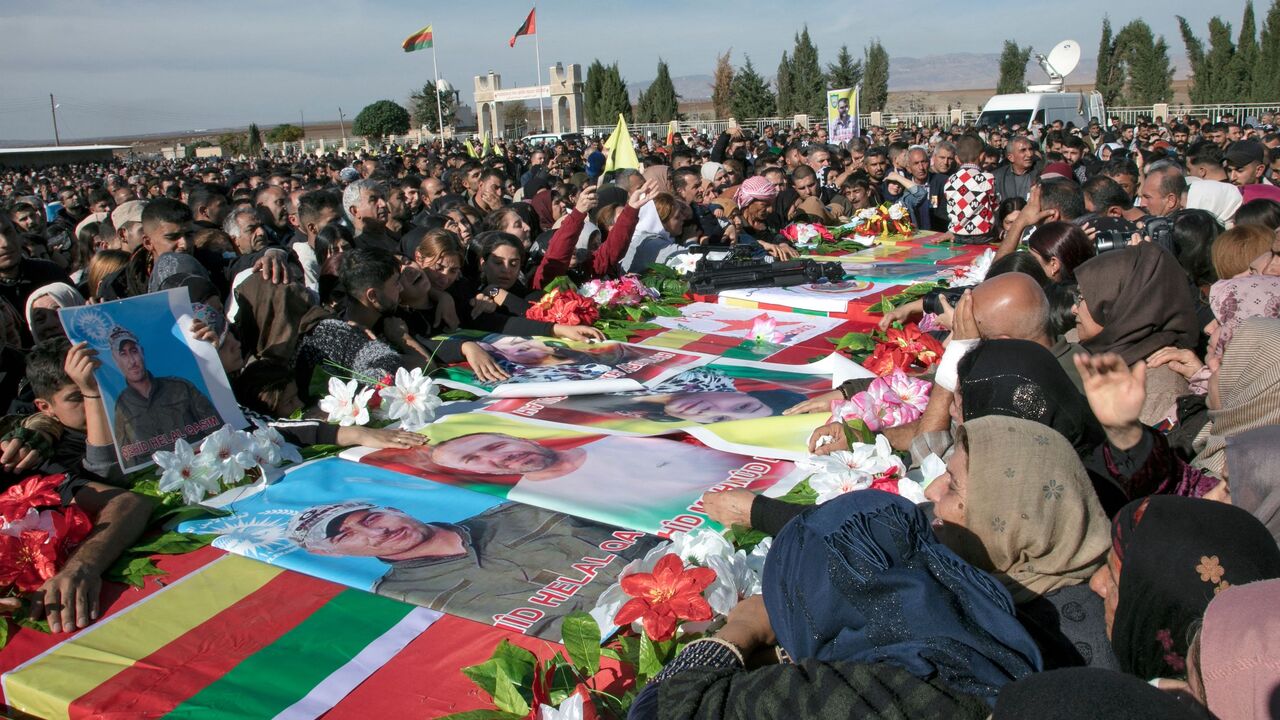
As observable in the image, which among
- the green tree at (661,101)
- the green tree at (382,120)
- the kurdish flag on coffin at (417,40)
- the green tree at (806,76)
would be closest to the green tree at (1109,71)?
the green tree at (806,76)

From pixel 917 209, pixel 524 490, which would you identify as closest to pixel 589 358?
pixel 524 490

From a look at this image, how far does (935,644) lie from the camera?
5.10 feet

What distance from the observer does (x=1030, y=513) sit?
1.97 meters

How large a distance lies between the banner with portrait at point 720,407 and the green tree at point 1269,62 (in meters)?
37.1

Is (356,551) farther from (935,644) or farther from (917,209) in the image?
(917,209)

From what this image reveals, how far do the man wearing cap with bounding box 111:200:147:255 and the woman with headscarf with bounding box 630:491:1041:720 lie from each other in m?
5.13

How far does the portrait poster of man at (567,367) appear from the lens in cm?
440

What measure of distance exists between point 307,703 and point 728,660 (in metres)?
1.08

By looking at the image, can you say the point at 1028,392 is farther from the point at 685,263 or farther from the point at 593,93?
the point at 593,93

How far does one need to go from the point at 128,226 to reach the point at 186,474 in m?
3.65

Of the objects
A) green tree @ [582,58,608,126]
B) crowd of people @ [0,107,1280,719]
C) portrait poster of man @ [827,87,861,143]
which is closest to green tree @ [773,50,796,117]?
green tree @ [582,58,608,126]

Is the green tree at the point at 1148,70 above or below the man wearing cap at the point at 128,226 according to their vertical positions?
above

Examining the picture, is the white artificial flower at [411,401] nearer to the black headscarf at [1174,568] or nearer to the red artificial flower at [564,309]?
the red artificial flower at [564,309]

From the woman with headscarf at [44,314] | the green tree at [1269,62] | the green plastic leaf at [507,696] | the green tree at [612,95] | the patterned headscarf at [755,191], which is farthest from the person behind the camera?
the green tree at [612,95]
